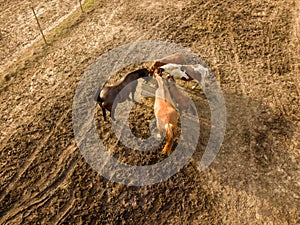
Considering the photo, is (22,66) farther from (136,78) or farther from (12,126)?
(136,78)

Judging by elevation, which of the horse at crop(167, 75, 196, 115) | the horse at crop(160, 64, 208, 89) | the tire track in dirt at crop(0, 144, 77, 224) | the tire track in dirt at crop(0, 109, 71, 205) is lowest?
the tire track in dirt at crop(0, 144, 77, 224)

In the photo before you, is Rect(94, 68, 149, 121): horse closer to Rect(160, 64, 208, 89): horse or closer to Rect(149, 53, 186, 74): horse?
Rect(149, 53, 186, 74): horse

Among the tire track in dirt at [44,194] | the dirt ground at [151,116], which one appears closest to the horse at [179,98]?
the dirt ground at [151,116]

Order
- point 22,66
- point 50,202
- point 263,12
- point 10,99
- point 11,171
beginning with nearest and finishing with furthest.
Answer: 1. point 50,202
2. point 11,171
3. point 10,99
4. point 22,66
5. point 263,12

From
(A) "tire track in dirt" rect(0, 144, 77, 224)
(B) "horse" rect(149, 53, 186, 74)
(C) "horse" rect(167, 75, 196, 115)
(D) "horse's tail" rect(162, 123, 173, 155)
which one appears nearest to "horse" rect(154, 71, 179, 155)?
(D) "horse's tail" rect(162, 123, 173, 155)

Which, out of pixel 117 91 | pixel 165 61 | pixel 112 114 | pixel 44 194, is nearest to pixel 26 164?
pixel 44 194

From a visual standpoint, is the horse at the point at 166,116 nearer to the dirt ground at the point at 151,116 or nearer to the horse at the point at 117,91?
the dirt ground at the point at 151,116

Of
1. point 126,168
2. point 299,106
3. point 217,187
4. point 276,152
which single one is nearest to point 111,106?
point 126,168
